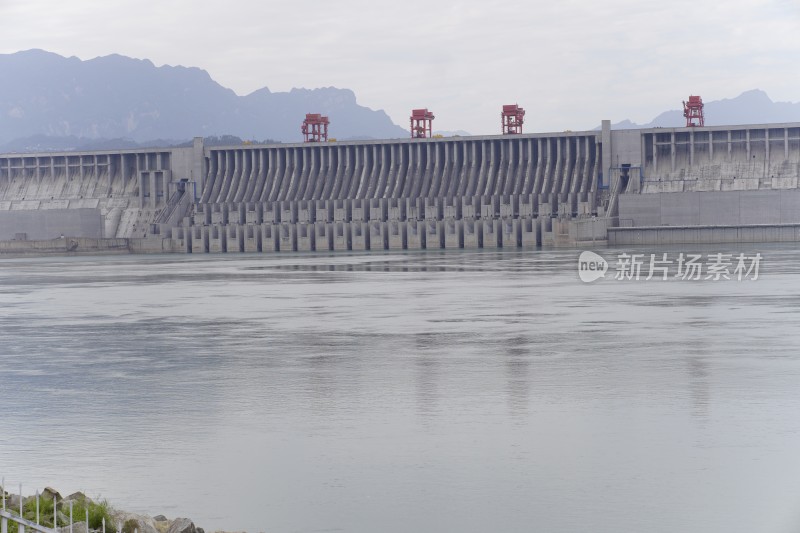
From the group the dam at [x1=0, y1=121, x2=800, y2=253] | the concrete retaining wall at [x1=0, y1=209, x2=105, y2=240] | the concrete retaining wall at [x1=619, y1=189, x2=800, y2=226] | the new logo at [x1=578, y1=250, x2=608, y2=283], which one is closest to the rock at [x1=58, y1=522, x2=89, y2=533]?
the new logo at [x1=578, y1=250, x2=608, y2=283]

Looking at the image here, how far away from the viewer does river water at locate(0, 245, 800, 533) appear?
9.47m

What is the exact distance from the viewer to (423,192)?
87.2 metres

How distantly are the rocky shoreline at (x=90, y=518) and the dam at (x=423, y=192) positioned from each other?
65.2m

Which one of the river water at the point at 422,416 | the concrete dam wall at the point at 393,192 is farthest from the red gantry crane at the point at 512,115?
the river water at the point at 422,416

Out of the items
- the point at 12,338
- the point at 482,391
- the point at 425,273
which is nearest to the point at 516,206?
the point at 425,273

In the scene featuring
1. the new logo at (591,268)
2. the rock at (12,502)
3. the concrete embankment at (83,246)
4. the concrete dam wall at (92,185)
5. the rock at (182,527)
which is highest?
the concrete dam wall at (92,185)

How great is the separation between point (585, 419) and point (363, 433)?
2.41 meters

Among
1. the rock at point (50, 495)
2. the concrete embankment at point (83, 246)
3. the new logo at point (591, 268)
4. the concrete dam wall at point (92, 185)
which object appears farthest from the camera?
the concrete dam wall at point (92, 185)

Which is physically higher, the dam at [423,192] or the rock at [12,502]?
the dam at [423,192]

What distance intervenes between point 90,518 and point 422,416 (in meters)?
5.20

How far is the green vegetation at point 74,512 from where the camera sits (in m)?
8.31

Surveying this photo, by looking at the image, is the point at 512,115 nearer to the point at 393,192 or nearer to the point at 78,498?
the point at 393,192

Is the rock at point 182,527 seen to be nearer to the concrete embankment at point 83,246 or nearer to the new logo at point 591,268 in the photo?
the new logo at point 591,268

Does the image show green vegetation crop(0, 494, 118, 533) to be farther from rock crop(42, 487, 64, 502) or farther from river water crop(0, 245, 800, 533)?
river water crop(0, 245, 800, 533)
